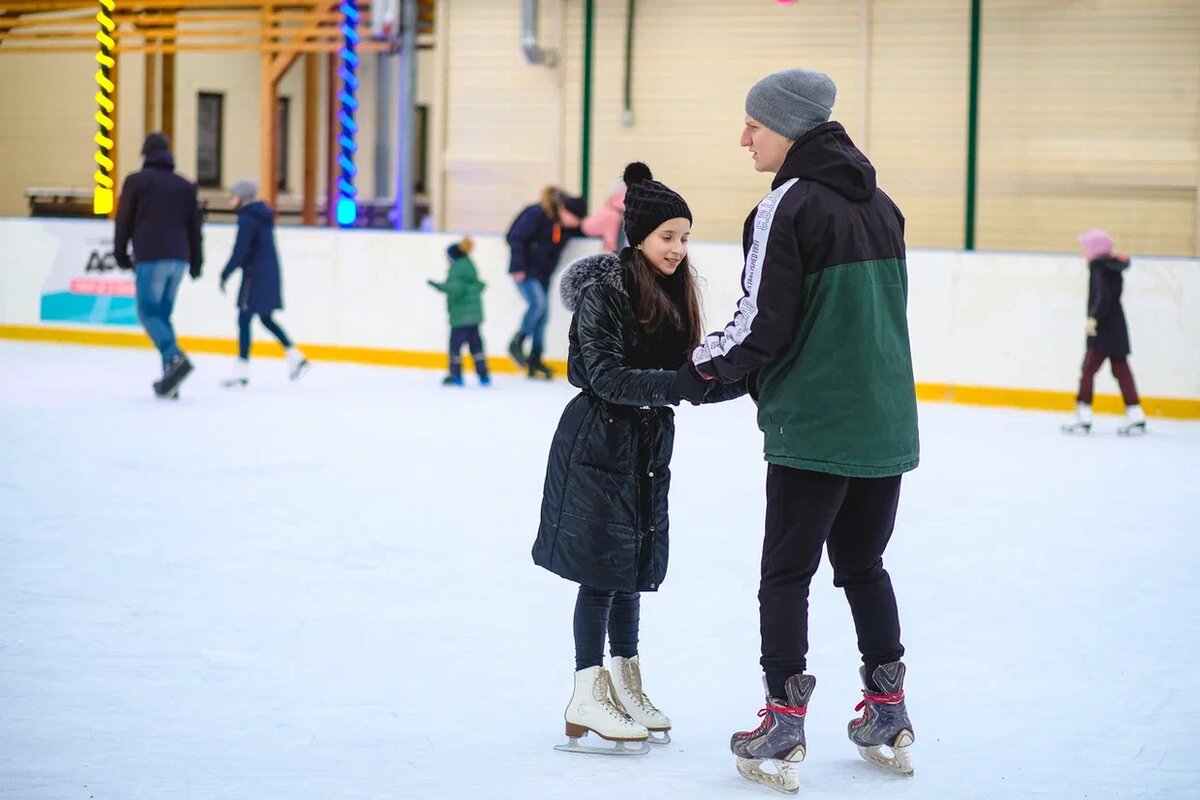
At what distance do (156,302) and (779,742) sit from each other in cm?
770

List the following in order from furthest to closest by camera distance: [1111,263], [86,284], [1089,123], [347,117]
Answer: [347,117], [86,284], [1089,123], [1111,263]

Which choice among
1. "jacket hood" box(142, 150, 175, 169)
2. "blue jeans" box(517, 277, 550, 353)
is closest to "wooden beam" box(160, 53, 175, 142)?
"blue jeans" box(517, 277, 550, 353)

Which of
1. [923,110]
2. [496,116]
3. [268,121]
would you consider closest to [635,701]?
[923,110]

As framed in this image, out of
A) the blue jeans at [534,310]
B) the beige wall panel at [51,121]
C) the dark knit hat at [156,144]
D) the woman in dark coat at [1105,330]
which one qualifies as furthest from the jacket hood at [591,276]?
the beige wall panel at [51,121]

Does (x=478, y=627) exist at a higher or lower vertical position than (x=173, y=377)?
lower

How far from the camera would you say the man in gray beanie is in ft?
10.0

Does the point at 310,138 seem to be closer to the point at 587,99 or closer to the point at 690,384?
the point at 587,99

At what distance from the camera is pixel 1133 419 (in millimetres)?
9727

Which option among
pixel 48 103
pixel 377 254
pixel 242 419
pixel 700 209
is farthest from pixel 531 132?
pixel 48 103

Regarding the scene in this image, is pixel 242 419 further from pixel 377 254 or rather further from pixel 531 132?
pixel 531 132

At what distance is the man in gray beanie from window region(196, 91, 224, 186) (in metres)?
22.1

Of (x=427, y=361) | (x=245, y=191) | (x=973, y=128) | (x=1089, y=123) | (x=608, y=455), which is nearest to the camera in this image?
(x=608, y=455)

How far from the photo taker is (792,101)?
10.2 ft

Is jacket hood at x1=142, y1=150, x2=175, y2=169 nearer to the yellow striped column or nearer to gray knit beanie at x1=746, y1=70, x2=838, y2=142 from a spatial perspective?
the yellow striped column
